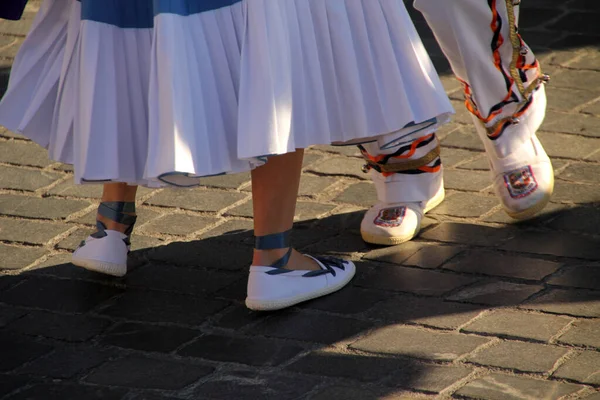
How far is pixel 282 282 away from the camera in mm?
3129

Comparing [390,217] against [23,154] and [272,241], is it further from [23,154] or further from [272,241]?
[23,154]

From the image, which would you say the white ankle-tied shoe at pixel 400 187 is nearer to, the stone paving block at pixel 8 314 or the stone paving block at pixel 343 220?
the stone paving block at pixel 343 220

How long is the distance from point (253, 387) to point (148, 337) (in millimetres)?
455

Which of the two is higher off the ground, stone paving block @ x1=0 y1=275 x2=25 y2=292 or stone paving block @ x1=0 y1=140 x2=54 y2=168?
stone paving block @ x1=0 y1=140 x2=54 y2=168

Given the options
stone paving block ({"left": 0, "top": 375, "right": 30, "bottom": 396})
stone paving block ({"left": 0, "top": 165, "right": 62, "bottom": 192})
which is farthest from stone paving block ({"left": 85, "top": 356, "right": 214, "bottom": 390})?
stone paving block ({"left": 0, "top": 165, "right": 62, "bottom": 192})

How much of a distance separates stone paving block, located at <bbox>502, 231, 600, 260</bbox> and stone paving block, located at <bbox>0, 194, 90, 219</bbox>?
163 centimetres

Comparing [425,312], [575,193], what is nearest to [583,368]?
[425,312]

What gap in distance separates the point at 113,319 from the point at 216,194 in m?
1.01

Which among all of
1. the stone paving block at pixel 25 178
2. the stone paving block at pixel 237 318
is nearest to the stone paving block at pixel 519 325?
the stone paving block at pixel 237 318

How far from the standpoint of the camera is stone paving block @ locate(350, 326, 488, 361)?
2836 mm

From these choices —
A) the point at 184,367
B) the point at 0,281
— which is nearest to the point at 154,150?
the point at 184,367

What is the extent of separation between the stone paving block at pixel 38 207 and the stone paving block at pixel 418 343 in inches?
59.4

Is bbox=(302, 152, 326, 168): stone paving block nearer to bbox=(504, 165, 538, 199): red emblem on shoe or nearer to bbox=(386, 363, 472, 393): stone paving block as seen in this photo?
bbox=(504, 165, 538, 199): red emblem on shoe

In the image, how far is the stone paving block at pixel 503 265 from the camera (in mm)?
3259
